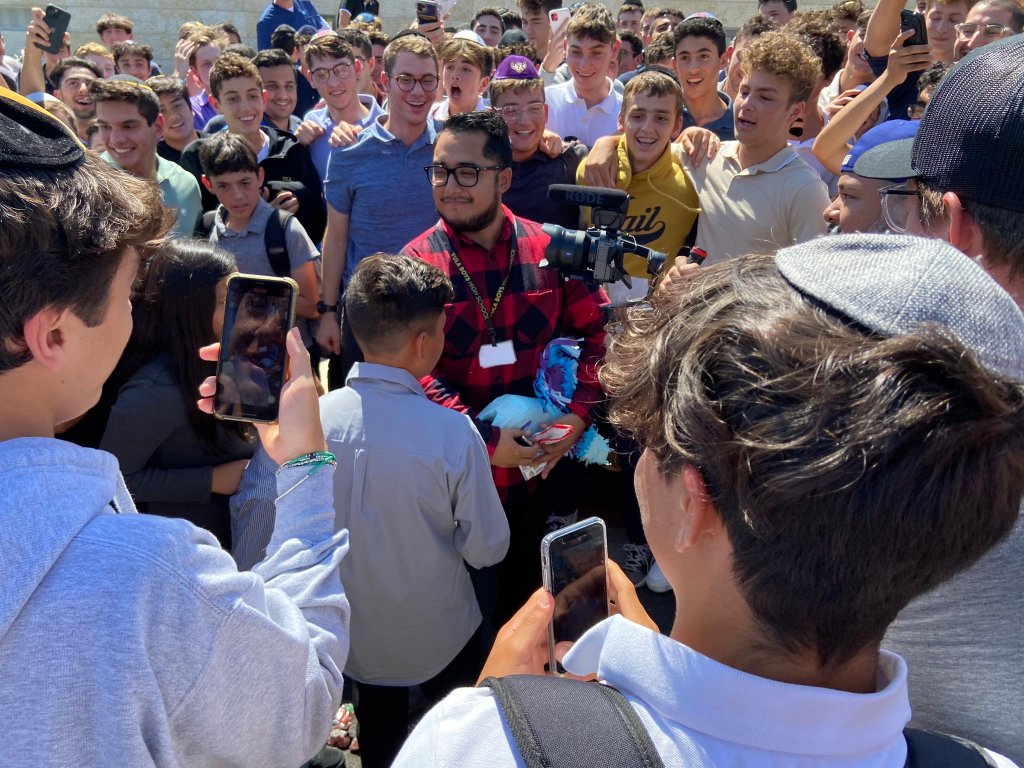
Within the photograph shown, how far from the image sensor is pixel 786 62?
3.44 meters

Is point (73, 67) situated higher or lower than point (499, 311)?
higher

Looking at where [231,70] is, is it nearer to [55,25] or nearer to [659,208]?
[55,25]

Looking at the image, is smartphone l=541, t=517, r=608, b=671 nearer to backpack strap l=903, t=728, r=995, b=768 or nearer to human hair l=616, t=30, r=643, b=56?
backpack strap l=903, t=728, r=995, b=768

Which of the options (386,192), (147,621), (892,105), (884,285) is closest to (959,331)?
(884,285)

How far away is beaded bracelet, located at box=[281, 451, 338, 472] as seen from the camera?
4.45ft

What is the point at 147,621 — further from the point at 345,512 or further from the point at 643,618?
the point at 345,512

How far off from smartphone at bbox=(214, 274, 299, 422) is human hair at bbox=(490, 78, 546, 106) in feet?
9.00

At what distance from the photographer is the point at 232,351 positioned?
1757 mm

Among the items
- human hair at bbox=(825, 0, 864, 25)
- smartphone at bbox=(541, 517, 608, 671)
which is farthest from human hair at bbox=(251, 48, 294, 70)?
smartphone at bbox=(541, 517, 608, 671)

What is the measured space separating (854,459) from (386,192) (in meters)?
3.57

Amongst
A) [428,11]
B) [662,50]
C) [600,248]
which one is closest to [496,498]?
[600,248]

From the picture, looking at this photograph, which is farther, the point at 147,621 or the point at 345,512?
the point at 345,512

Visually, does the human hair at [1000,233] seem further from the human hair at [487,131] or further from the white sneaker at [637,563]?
the white sneaker at [637,563]

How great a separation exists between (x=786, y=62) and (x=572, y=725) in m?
3.43
